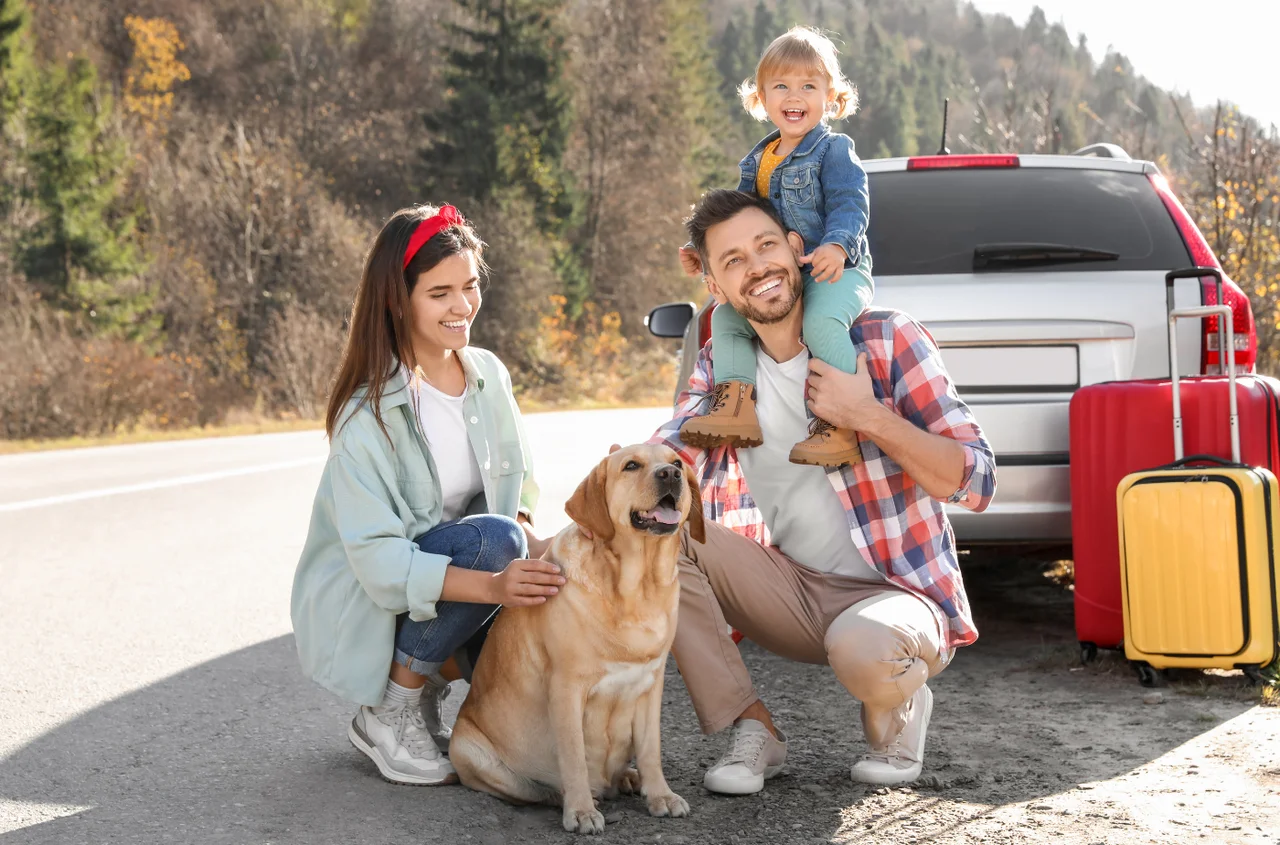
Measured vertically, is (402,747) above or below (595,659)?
below

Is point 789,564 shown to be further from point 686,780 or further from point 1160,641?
point 1160,641

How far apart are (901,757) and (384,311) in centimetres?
197

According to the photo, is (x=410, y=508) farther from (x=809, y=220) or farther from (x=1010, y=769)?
(x=1010, y=769)

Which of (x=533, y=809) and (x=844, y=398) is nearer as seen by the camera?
(x=533, y=809)

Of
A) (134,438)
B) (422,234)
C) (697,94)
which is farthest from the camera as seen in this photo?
(697,94)

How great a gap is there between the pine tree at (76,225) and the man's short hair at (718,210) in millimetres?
28159

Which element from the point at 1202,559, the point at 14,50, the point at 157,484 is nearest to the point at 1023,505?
the point at 1202,559

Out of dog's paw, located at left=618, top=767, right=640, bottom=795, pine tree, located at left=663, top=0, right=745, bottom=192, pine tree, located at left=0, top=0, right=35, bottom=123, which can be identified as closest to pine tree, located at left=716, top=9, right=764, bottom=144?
pine tree, located at left=663, top=0, right=745, bottom=192

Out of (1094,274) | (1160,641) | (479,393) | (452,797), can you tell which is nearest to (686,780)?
(452,797)

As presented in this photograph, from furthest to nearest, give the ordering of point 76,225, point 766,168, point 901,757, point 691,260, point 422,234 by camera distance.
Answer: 1. point 76,225
2. point 766,168
3. point 691,260
4. point 422,234
5. point 901,757

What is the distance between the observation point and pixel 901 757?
Answer: 3.64m

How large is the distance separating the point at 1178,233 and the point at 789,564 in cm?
233

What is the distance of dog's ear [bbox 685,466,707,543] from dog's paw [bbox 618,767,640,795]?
0.67 metres

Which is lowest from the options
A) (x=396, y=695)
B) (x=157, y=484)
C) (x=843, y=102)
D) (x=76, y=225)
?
(x=157, y=484)
